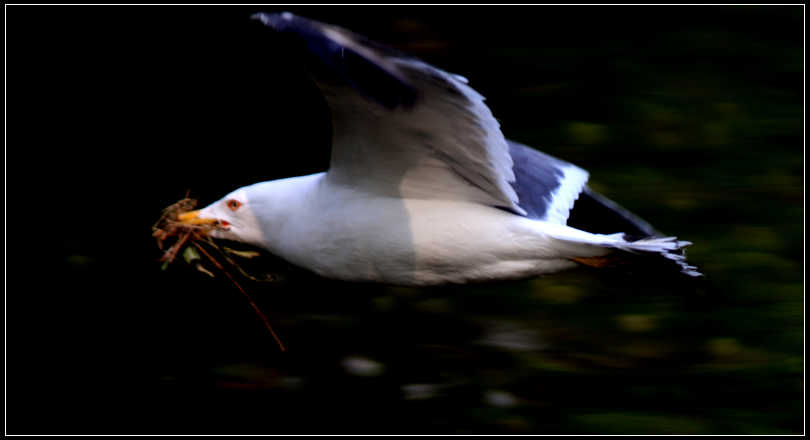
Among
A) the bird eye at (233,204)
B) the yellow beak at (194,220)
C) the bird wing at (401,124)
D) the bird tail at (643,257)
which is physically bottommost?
the bird tail at (643,257)

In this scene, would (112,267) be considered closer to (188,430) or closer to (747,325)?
(188,430)

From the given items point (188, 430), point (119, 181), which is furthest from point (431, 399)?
point (119, 181)

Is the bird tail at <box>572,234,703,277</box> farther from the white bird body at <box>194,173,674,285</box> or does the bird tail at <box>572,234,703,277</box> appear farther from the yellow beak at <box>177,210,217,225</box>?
the yellow beak at <box>177,210,217,225</box>

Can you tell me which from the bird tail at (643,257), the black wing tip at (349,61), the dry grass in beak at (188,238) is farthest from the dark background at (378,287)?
the black wing tip at (349,61)

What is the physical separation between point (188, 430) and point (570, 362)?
1312 millimetres

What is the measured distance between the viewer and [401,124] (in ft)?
9.62

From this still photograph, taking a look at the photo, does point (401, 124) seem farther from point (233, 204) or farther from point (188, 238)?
point (188, 238)

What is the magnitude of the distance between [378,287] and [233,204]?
74cm

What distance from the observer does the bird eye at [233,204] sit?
3.42m

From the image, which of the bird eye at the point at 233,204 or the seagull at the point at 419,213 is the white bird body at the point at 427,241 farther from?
the bird eye at the point at 233,204

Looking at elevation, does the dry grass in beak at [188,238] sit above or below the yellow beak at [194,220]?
below

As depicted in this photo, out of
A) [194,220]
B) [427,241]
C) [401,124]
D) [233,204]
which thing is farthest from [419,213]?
[194,220]

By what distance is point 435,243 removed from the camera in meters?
3.12

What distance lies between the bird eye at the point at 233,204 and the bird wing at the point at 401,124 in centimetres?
38
